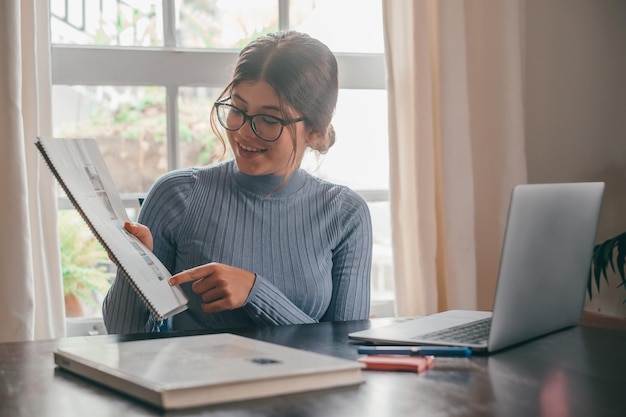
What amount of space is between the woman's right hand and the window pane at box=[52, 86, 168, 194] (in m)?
0.94

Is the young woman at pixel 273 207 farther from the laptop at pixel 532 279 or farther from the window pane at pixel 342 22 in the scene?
the window pane at pixel 342 22

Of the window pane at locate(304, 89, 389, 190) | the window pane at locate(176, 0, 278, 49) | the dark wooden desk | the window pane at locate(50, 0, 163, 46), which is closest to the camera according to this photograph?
the dark wooden desk

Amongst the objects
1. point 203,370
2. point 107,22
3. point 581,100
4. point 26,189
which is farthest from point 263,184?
point 581,100

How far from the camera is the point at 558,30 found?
8.59 ft

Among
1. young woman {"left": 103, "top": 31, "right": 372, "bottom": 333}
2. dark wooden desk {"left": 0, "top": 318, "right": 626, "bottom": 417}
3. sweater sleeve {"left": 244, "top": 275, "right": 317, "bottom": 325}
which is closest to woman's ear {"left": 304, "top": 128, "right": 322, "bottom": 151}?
young woman {"left": 103, "top": 31, "right": 372, "bottom": 333}

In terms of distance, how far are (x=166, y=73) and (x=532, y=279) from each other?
1.49m

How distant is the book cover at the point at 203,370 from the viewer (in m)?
0.80

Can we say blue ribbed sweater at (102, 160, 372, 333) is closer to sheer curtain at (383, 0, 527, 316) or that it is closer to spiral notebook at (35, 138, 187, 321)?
spiral notebook at (35, 138, 187, 321)

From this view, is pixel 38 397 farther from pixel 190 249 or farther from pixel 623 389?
pixel 190 249

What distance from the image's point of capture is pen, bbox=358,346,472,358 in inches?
41.8

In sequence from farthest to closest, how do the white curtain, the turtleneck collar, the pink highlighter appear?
the white curtain < the turtleneck collar < the pink highlighter

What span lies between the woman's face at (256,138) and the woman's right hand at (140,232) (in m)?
0.36

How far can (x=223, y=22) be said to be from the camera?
96.3 inches

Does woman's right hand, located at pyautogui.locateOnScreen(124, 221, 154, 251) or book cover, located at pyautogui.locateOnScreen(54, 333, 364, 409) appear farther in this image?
woman's right hand, located at pyautogui.locateOnScreen(124, 221, 154, 251)
